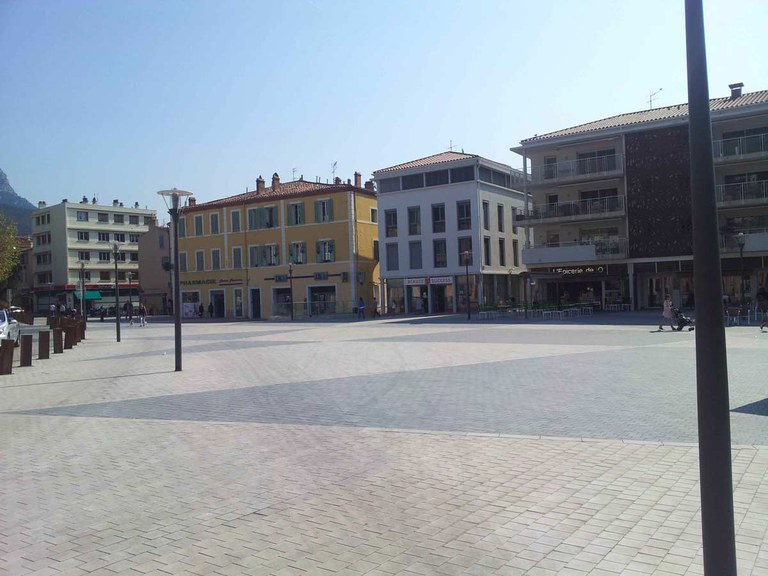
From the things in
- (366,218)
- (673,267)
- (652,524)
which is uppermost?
(366,218)

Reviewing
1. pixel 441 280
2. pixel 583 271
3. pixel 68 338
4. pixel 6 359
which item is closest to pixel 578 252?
pixel 583 271

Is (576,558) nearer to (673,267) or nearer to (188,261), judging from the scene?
(673,267)

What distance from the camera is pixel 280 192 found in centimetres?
5800

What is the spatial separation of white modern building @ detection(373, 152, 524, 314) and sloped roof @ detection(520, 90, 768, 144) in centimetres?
449

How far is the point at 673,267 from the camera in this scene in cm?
4025

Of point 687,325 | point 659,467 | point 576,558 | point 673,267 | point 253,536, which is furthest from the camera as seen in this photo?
point 673,267

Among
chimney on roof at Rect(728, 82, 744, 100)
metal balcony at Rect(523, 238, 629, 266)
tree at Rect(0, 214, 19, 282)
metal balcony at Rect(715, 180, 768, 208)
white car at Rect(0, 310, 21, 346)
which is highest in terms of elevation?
chimney on roof at Rect(728, 82, 744, 100)

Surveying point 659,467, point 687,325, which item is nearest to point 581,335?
point 687,325

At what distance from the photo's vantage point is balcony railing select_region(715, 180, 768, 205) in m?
36.7

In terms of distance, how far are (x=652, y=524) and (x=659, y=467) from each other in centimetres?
158

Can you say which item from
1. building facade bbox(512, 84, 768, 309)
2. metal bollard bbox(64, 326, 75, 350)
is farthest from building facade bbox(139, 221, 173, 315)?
metal bollard bbox(64, 326, 75, 350)

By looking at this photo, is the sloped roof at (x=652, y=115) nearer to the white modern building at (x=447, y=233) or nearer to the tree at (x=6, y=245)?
the white modern building at (x=447, y=233)

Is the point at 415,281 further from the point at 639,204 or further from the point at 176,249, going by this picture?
the point at 176,249

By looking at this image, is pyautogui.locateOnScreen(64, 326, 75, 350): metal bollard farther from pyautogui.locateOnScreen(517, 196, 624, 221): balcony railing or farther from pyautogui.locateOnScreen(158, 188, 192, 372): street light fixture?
pyautogui.locateOnScreen(517, 196, 624, 221): balcony railing
